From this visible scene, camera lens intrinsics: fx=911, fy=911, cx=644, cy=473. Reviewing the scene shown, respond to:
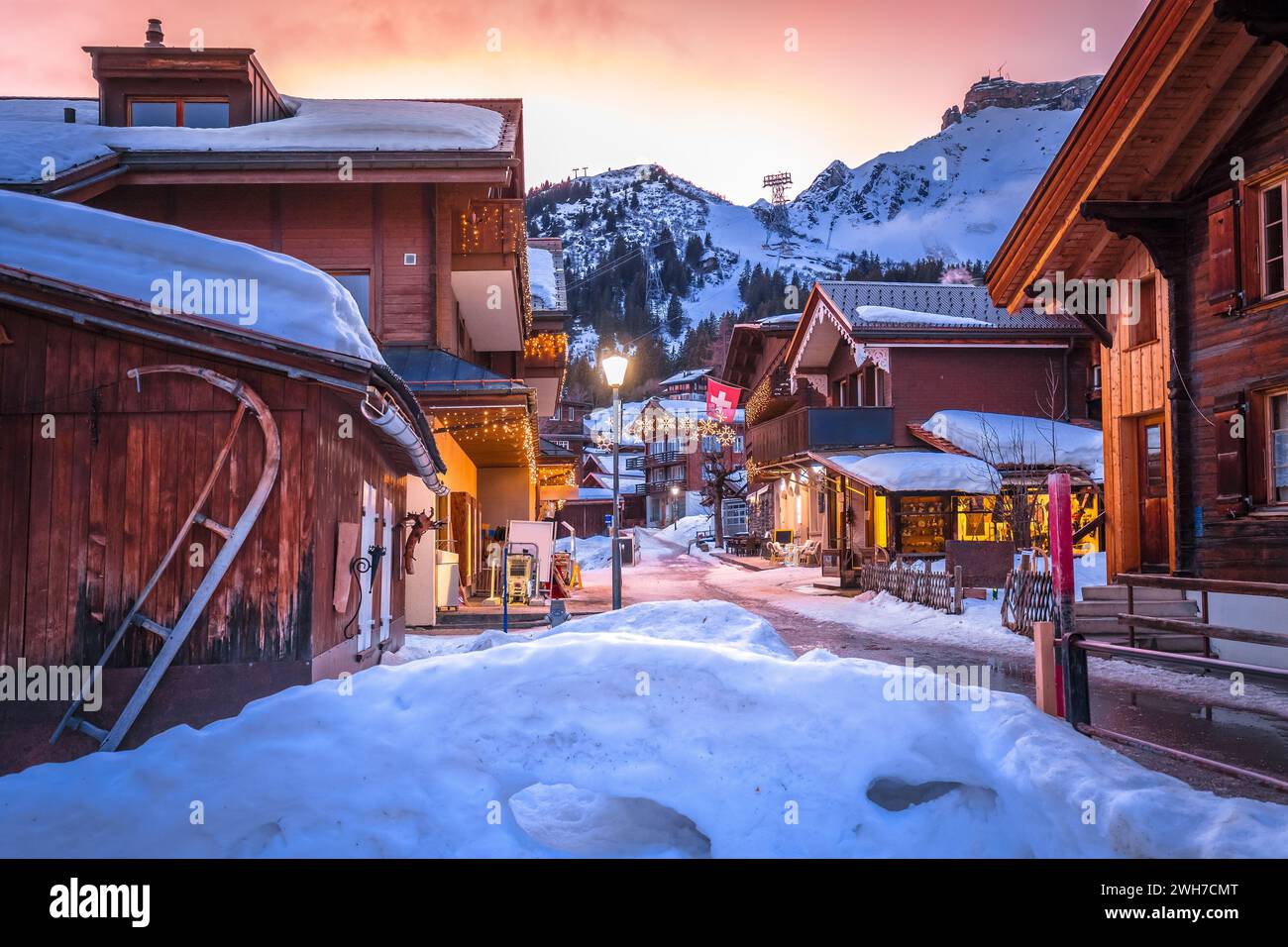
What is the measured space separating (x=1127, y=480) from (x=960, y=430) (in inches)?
471

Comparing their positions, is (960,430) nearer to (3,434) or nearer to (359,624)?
(359,624)

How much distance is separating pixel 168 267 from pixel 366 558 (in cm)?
322

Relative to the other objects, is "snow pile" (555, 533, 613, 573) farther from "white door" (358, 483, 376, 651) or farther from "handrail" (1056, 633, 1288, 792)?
"handrail" (1056, 633, 1288, 792)

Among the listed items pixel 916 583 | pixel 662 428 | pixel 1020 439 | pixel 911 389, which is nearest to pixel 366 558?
pixel 916 583

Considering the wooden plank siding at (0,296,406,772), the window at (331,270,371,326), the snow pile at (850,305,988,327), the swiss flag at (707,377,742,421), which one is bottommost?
the wooden plank siding at (0,296,406,772)

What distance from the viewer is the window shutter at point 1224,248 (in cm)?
1251

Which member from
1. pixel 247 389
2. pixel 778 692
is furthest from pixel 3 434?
pixel 778 692

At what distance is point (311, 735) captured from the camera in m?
5.93

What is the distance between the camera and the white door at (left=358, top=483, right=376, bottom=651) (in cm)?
948

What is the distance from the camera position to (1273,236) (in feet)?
40.1

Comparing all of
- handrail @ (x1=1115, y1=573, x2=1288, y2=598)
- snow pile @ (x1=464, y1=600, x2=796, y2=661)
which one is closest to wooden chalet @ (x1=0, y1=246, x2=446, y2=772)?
snow pile @ (x1=464, y1=600, x2=796, y2=661)

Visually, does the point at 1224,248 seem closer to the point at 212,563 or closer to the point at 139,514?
the point at 212,563

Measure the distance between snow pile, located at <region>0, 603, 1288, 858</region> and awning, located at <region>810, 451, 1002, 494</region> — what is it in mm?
19518

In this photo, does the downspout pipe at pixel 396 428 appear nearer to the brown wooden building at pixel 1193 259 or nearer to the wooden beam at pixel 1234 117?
the brown wooden building at pixel 1193 259
